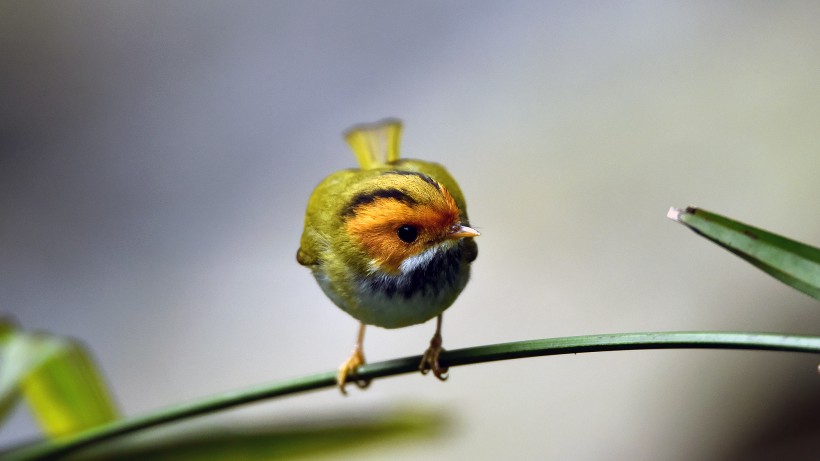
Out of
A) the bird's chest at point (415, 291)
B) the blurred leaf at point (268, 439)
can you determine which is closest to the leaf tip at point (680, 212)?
the bird's chest at point (415, 291)

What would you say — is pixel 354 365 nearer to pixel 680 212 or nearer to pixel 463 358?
pixel 463 358

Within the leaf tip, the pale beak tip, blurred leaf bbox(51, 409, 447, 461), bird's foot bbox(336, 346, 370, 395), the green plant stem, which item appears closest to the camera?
the green plant stem

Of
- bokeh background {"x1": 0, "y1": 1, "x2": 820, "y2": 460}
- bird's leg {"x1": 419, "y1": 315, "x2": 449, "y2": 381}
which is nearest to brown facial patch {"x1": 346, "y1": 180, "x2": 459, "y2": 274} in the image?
bird's leg {"x1": 419, "y1": 315, "x2": 449, "y2": 381}

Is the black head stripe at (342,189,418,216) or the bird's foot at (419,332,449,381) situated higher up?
the black head stripe at (342,189,418,216)

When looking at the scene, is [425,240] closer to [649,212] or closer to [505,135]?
[649,212]

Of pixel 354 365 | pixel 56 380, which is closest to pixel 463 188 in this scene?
pixel 354 365

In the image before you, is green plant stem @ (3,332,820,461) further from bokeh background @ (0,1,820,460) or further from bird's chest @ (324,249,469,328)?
bokeh background @ (0,1,820,460)
